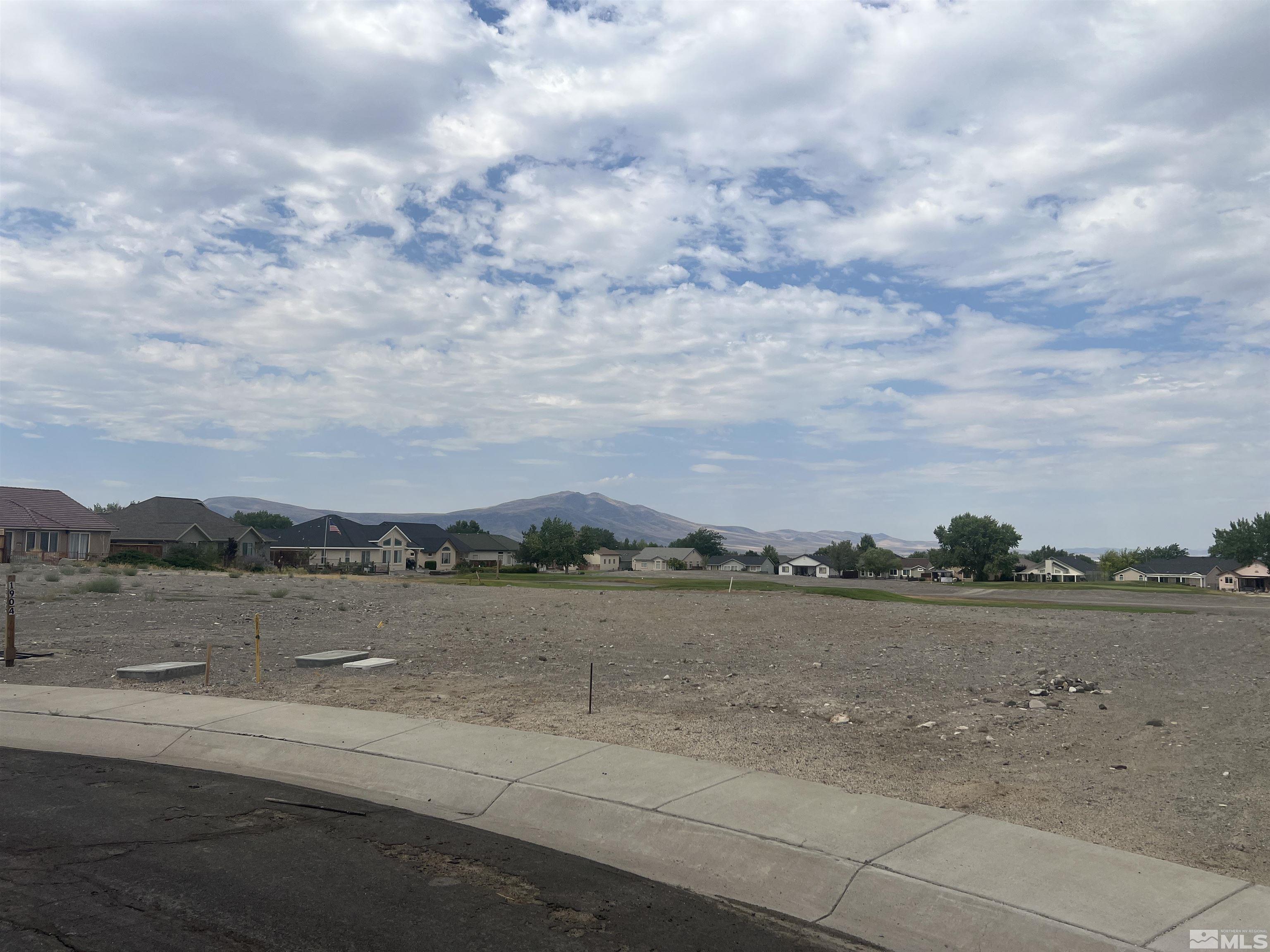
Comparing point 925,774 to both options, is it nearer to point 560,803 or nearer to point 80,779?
point 560,803

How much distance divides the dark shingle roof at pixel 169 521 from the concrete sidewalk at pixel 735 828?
234 feet

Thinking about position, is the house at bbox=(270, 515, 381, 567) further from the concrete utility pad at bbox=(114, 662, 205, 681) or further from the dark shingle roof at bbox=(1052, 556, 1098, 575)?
the dark shingle roof at bbox=(1052, 556, 1098, 575)

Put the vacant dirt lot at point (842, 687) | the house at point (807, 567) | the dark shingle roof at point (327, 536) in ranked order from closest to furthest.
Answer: the vacant dirt lot at point (842, 687) → the dark shingle roof at point (327, 536) → the house at point (807, 567)

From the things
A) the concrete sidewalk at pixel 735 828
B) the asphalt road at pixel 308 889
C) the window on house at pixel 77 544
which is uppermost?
the window on house at pixel 77 544

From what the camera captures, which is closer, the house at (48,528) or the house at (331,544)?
the house at (48,528)

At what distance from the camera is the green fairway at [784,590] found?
43.6m

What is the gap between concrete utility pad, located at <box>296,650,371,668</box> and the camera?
647 inches

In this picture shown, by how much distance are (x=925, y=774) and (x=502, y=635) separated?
14.7 metres

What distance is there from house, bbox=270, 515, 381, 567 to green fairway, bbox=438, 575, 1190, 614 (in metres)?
30.2

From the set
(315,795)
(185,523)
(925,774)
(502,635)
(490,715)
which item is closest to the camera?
(315,795)

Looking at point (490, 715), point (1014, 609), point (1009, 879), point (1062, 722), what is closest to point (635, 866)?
point (1009, 879)

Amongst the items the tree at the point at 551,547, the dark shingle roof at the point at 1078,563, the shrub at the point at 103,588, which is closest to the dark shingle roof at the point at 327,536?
the tree at the point at 551,547

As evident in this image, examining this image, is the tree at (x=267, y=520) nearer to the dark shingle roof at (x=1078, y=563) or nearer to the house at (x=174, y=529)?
the house at (x=174, y=529)

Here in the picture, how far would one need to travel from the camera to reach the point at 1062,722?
12211 millimetres
